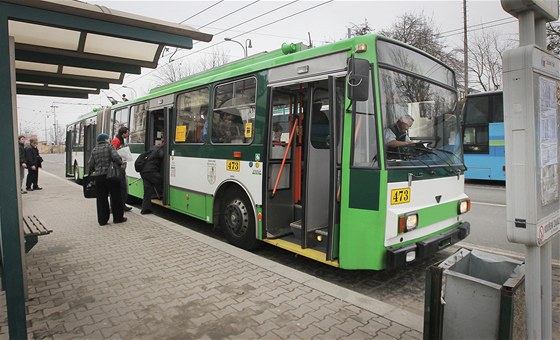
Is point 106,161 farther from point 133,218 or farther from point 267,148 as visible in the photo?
point 267,148

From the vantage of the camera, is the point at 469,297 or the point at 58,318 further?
the point at 58,318

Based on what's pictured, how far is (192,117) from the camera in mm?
7035

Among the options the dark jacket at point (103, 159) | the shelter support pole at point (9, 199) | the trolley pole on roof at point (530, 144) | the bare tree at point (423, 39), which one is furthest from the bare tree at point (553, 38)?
the shelter support pole at point (9, 199)

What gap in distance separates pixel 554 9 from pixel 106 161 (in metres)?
7.01

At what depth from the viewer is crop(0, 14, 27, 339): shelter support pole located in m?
2.64

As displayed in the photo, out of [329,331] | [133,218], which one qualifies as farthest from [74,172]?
[329,331]

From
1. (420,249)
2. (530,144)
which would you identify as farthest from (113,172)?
(530,144)

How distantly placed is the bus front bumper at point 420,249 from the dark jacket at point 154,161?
5687mm

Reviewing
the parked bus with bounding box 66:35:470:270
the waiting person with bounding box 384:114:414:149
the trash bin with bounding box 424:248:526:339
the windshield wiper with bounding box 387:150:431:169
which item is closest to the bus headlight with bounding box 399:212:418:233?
the parked bus with bounding box 66:35:470:270

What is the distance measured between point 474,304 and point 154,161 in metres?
7.02

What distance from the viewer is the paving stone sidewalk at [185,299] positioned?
3117mm

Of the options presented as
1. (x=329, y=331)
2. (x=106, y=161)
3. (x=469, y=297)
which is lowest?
(x=329, y=331)

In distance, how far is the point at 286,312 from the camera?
135 inches

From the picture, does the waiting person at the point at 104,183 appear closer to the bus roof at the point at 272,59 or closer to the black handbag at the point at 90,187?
the black handbag at the point at 90,187
